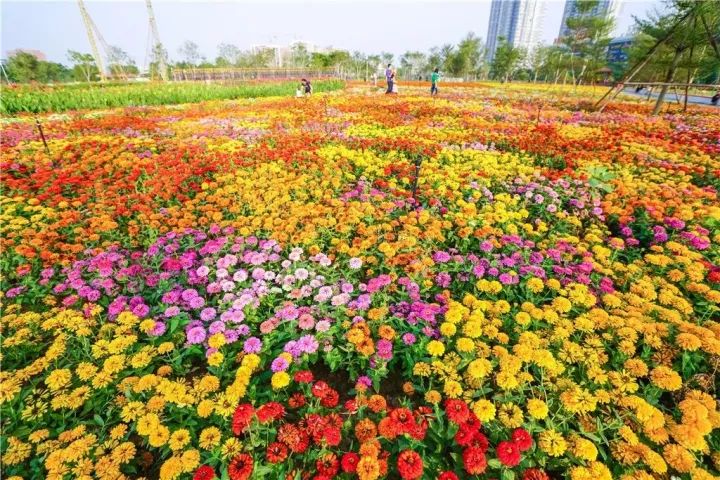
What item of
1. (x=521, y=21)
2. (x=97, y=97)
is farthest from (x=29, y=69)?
(x=521, y=21)

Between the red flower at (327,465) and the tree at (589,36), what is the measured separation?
4601cm

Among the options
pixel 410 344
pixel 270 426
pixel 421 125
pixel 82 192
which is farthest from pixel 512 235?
pixel 421 125

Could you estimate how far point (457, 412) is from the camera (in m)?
2.12

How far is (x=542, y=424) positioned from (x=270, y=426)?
1933 millimetres

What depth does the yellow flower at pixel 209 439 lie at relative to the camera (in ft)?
6.73

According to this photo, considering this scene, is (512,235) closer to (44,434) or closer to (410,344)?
(410,344)

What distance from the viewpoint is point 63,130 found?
9.99 m

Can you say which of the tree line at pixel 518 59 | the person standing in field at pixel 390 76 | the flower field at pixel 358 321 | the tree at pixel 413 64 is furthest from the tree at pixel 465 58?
the flower field at pixel 358 321

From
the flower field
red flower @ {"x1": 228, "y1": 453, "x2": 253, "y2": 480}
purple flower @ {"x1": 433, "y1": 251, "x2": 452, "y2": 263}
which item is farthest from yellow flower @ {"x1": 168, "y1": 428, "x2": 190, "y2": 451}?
purple flower @ {"x1": 433, "y1": 251, "x2": 452, "y2": 263}

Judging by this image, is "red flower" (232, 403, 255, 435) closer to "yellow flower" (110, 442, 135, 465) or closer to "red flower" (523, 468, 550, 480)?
"yellow flower" (110, 442, 135, 465)

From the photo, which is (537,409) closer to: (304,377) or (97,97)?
(304,377)

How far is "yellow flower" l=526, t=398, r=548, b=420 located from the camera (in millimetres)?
2164

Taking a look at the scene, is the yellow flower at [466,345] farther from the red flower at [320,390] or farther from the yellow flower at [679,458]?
the yellow flower at [679,458]

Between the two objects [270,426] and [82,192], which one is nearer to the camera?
[270,426]
